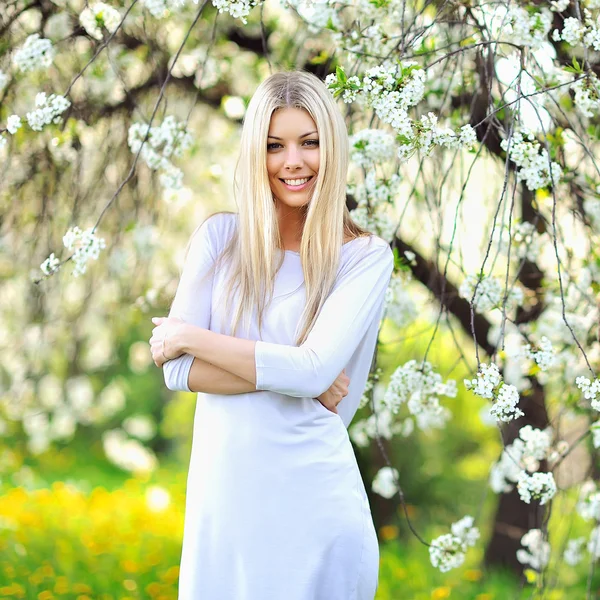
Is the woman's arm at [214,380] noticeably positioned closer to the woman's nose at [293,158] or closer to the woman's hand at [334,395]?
the woman's hand at [334,395]

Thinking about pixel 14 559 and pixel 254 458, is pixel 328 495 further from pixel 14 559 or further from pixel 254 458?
pixel 14 559

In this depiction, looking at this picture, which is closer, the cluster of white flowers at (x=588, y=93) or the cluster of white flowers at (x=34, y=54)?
the cluster of white flowers at (x=588, y=93)

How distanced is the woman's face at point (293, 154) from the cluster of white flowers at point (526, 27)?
650 millimetres

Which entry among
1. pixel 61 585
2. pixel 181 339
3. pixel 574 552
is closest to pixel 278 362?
pixel 181 339

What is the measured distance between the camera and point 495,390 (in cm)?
160

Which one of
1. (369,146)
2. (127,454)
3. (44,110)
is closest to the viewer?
(44,110)

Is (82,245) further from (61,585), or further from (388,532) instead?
(388,532)

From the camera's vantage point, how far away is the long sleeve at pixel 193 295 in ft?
5.33

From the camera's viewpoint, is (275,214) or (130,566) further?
(130,566)

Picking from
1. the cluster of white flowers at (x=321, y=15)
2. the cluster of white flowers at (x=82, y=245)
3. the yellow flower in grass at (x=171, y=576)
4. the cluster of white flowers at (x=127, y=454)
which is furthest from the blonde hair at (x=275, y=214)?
the cluster of white flowers at (x=127, y=454)

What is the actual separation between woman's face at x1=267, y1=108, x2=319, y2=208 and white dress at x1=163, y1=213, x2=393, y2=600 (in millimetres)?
199

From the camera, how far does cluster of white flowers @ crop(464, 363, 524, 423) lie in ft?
5.17

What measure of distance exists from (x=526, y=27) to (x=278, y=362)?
1.07 m

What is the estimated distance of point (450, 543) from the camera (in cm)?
209
